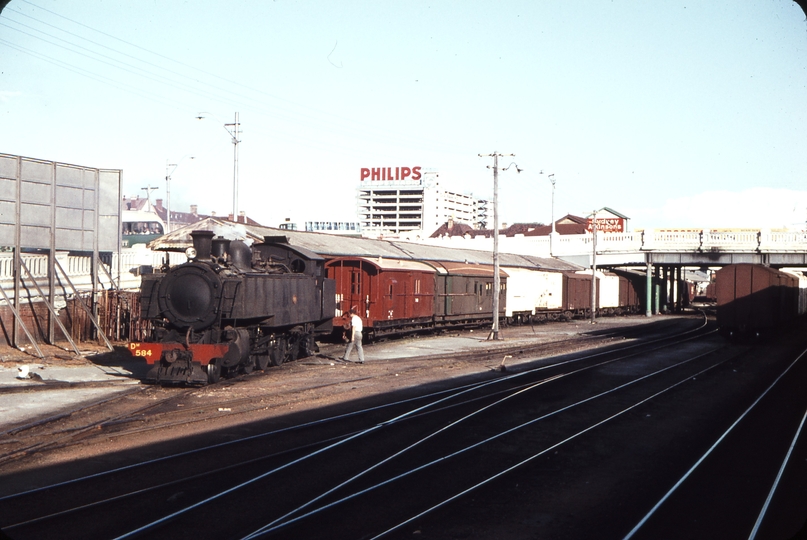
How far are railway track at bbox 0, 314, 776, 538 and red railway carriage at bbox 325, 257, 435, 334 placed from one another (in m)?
10.6

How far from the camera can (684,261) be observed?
56.6m

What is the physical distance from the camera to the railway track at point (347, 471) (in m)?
7.46

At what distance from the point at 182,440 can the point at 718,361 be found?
19354 mm

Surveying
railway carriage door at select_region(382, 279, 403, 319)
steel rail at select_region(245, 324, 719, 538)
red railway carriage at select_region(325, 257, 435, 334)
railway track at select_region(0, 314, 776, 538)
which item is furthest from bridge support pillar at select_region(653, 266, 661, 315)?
railway track at select_region(0, 314, 776, 538)

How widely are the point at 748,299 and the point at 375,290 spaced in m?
16.2

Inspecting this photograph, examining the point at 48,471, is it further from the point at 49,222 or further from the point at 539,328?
the point at 539,328

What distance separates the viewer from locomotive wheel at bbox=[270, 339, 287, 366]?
20.0m

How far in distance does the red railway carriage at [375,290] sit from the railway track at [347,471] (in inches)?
419

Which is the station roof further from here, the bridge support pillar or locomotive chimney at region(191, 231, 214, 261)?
the bridge support pillar

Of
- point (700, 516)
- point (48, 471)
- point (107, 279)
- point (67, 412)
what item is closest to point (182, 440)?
point (48, 471)

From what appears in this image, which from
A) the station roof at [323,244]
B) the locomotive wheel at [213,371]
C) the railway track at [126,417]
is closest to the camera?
the railway track at [126,417]

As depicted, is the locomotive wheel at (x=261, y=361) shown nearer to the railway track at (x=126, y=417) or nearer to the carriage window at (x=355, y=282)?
the railway track at (x=126, y=417)

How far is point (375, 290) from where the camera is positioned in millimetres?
26797

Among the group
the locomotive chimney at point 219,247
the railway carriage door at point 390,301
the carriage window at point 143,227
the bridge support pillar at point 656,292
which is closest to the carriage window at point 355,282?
the railway carriage door at point 390,301
